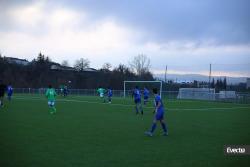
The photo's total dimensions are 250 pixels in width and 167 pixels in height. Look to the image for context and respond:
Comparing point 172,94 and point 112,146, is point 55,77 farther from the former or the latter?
point 112,146

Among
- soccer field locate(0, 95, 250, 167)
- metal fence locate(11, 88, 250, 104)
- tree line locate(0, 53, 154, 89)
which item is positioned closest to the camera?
soccer field locate(0, 95, 250, 167)

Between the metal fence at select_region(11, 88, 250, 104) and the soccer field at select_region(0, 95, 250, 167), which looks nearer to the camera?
the soccer field at select_region(0, 95, 250, 167)

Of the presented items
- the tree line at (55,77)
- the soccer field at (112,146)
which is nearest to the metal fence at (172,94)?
the tree line at (55,77)

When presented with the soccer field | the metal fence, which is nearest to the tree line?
the metal fence

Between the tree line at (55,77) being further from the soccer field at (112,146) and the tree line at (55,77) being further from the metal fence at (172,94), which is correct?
the soccer field at (112,146)

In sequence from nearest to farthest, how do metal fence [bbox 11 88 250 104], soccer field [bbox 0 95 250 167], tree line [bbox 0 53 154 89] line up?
soccer field [bbox 0 95 250 167], metal fence [bbox 11 88 250 104], tree line [bbox 0 53 154 89]

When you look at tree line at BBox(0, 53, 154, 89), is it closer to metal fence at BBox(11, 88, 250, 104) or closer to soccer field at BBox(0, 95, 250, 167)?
metal fence at BBox(11, 88, 250, 104)

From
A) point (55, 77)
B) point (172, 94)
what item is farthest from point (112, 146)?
point (55, 77)

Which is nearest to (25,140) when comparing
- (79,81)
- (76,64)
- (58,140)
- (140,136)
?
(58,140)

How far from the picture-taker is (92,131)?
1498cm

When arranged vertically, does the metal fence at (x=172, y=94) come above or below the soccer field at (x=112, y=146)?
above

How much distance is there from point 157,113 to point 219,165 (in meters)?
5.35

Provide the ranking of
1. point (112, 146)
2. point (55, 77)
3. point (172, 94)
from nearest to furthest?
point (112, 146) → point (172, 94) → point (55, 77)

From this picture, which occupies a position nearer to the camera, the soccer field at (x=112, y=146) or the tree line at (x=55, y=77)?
the soccer field at (x=112, y=146)
